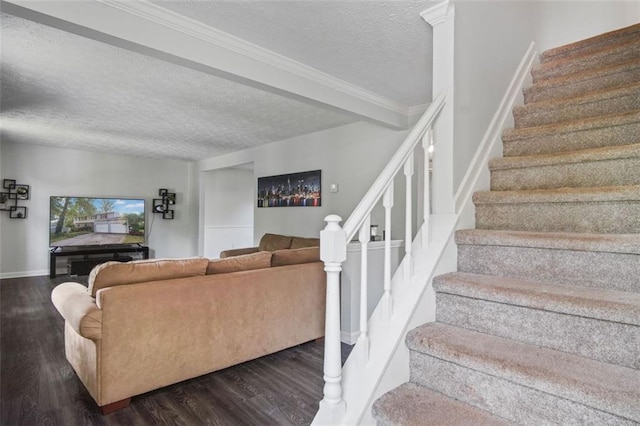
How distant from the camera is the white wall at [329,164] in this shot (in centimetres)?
445

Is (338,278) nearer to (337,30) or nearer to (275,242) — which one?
(337,30)

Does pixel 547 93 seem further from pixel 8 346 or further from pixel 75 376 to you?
pixel 8 346

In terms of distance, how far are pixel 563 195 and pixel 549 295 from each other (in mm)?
633

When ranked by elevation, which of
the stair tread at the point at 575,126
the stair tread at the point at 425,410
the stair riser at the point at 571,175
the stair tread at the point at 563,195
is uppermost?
the stair tread at the point at 575,126

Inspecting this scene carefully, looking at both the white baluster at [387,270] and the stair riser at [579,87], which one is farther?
the stair riser at [579,87]

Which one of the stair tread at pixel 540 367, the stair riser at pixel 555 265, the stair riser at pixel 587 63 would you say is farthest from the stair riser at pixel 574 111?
the stair tread at pixel 540 367

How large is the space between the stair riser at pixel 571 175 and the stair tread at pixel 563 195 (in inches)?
3.1

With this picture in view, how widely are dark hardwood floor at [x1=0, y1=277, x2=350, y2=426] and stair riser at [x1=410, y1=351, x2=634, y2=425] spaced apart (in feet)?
3.20

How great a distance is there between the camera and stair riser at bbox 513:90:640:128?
1940mm

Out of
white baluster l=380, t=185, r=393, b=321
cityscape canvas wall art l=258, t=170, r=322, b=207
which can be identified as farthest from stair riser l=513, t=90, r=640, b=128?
cityscape canvas wall art l=258, t=170, r=322, b=207

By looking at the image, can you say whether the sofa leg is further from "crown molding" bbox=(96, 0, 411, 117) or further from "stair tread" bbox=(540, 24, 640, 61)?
"stair tread" bbox=(540, 24, 640, 61)

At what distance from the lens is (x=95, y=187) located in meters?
6.86

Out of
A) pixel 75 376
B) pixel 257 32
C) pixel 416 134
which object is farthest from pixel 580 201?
pixel 75 376

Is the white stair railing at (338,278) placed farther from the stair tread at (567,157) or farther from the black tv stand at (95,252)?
the black tv stand at (95,252)
